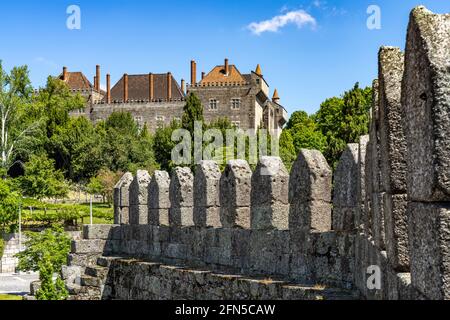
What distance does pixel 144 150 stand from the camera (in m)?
63.9

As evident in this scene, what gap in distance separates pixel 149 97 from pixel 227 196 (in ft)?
258

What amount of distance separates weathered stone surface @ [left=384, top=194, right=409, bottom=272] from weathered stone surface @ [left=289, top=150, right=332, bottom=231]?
341cm

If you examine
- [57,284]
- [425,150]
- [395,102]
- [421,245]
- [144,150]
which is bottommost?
[57,284]

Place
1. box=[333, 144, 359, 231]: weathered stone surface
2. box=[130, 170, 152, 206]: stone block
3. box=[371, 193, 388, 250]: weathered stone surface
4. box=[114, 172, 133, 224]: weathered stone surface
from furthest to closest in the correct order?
box=[114, 172, 133, 224]: weathered stone surface < box=[130, 170, 152, 206]: stone block < box=[333, 144, 359, 231]: weathered stone surface < box=[371, 193, 388, 250]: weathered stone surface

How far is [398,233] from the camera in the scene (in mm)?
3893

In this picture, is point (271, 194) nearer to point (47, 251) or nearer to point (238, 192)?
point (238, 192)

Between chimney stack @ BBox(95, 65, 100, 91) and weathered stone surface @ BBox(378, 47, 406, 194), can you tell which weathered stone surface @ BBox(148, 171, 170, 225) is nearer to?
weathered stone surface @ BBox(378, 47, 406, 194)

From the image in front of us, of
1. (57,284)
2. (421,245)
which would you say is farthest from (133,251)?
(421,245)

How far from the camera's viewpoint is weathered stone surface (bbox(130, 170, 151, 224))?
13164mm

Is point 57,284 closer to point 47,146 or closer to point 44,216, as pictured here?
point 44,216

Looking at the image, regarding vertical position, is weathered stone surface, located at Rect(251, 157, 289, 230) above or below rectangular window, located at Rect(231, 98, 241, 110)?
below

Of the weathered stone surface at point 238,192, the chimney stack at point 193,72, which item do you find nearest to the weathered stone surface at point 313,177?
the weathered stone surface at point 238,192

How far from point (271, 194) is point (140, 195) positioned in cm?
535

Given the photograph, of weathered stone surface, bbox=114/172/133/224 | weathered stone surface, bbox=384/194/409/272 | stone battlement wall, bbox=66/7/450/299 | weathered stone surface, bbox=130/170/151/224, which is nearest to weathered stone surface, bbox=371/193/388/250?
stone battlement wall, bbox=66/7/450/299
